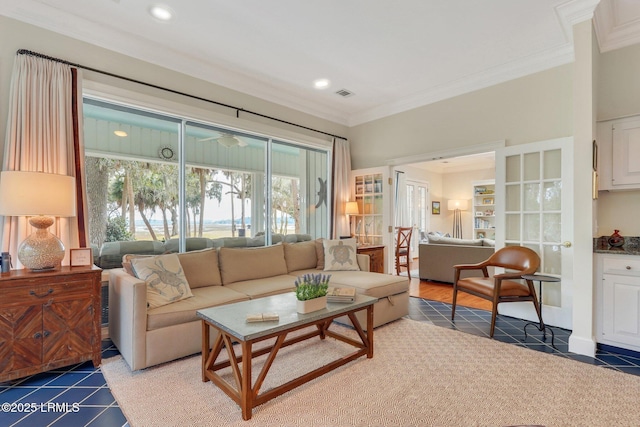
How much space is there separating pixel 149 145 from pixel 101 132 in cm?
45

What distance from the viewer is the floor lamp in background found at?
9102 mm

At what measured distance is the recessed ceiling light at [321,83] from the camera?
13.2 ft

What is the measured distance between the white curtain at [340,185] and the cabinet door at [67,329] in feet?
11.4

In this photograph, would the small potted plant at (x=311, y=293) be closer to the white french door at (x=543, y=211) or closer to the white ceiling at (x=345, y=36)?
the white ceiling at (x=345, y=36)

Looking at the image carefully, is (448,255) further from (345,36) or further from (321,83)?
(345,36)

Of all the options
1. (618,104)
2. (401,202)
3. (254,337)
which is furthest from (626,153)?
(401,202)

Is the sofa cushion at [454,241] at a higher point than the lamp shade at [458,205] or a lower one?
lower

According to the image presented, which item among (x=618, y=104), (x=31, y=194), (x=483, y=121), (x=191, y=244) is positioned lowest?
(x=191, y=244)

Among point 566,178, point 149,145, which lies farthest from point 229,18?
point 566,178

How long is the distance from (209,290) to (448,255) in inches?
155

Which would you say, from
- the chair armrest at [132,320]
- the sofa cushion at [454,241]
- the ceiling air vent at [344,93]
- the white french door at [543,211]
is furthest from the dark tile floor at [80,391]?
the ceiling air vent at [344,93]

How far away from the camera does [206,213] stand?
3.89 meters

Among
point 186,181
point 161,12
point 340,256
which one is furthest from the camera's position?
point 340,256

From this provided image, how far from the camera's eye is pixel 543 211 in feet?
10.9
